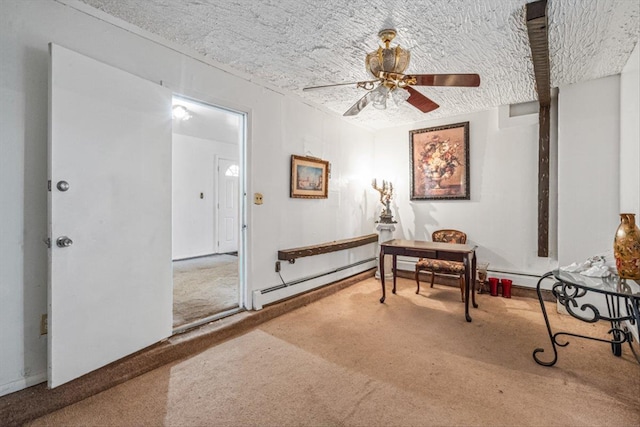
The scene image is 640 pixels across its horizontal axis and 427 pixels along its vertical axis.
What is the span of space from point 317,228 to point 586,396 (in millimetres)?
2868

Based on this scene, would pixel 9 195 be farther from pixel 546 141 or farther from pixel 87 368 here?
pixel 546 141

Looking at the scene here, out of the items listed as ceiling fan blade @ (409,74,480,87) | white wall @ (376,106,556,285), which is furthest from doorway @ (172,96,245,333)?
white wall @ (376,106,556,285)

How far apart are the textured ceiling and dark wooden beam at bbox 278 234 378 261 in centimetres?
188

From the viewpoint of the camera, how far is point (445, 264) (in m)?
3.52

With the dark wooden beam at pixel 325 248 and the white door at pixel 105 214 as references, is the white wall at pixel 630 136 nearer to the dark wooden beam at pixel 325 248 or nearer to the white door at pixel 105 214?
the dark wooden beam at pixel 325 248

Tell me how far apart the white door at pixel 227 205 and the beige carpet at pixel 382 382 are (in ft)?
13.0

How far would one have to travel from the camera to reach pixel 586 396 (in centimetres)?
178

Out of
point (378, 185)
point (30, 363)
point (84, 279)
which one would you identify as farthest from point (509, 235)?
point (30, 363)

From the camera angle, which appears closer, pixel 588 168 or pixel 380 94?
pixel 380 94

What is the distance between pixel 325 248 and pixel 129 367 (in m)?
2.35

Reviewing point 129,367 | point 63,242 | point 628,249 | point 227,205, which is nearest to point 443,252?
point 628,249

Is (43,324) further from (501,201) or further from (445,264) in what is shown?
(501,201)

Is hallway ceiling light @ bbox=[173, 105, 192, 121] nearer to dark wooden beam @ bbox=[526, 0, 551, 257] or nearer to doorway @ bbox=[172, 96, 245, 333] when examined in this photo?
doorway @ bbox=[172, 96, 245, 333]

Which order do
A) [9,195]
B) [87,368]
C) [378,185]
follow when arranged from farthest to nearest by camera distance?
1. [378,185]
2. [87,368]
3. [9,195]
